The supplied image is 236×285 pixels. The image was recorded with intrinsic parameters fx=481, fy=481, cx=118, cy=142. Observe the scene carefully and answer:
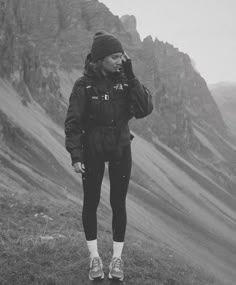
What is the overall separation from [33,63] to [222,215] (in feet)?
169

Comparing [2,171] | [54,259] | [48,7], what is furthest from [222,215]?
[54,259]

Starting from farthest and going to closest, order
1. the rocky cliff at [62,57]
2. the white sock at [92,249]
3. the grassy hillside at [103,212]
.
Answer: the rocky cliff at [62,57] → the grassy hillside at [103,212] → the white sock at [92,249]

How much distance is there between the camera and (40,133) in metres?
73.9

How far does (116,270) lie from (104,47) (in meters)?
3.57

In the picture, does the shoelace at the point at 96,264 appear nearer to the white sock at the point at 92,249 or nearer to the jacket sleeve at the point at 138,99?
the white sock at the point at 92,249

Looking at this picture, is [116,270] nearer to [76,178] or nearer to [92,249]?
[92,249]

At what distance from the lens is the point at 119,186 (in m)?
7.80

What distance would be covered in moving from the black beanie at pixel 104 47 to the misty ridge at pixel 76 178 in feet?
11.7

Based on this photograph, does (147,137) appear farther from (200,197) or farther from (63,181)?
(63,181)

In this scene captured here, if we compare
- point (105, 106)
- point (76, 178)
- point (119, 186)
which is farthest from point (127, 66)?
point (76, 178)

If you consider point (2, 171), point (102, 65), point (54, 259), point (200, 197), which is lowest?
point (200, 197)

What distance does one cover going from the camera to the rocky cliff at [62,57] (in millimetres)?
93312

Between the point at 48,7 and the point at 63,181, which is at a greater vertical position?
the point at 48,7

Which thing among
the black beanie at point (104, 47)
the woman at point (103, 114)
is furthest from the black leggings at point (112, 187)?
the black beanie at point (104, 47)
